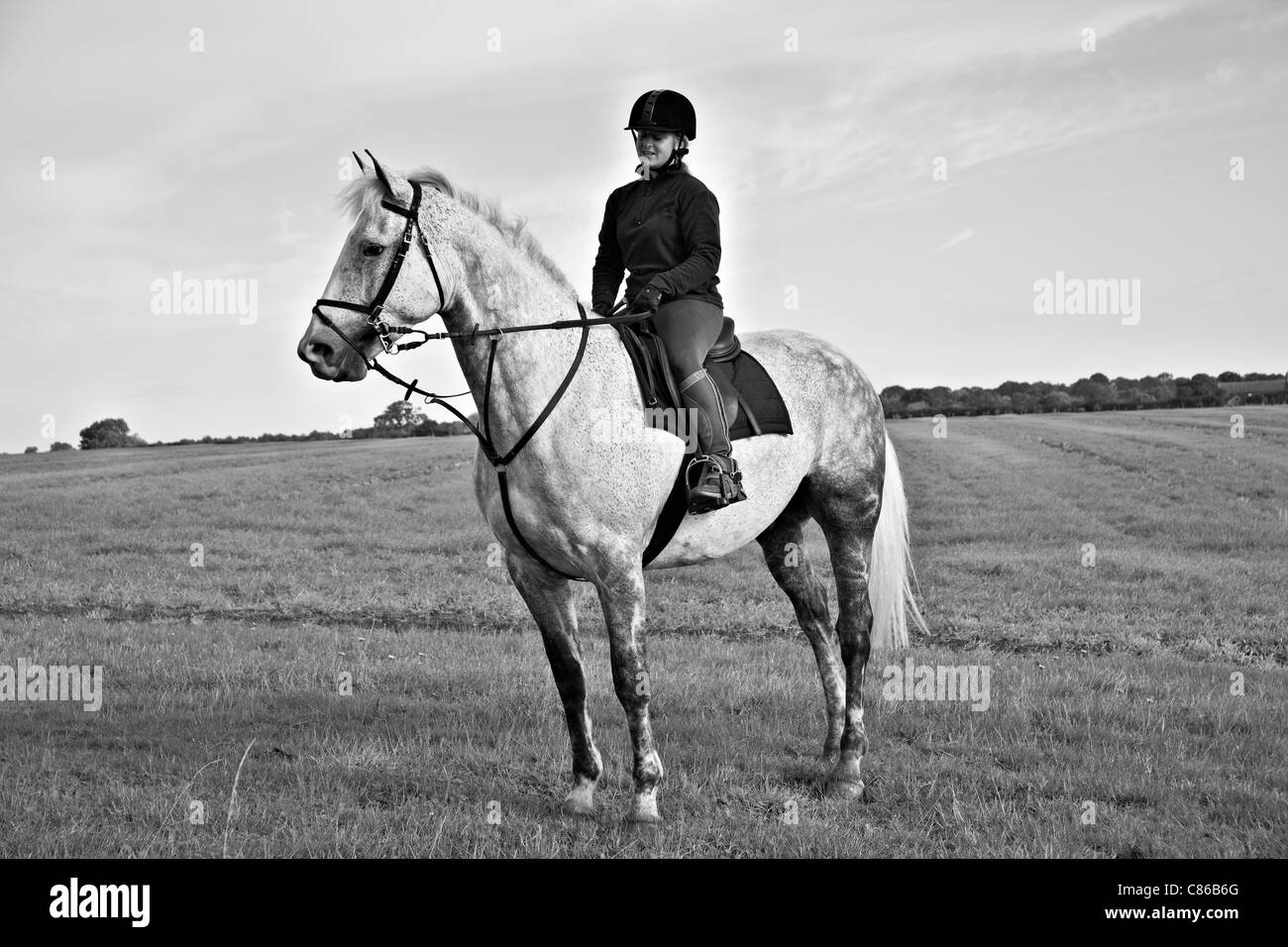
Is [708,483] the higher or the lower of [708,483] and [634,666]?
the higher

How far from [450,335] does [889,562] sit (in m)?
4.58

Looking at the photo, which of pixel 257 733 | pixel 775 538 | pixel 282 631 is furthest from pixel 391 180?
pixel 282 631

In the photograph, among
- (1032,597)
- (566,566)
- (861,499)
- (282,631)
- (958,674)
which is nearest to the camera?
(566,566)

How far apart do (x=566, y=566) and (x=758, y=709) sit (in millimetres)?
3622

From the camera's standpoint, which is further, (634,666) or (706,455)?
(706,455)

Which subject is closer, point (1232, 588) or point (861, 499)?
point (861, 499)

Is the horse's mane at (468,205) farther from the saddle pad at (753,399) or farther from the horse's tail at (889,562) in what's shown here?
the horse's tail at (889,562)

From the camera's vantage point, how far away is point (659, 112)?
259 inches

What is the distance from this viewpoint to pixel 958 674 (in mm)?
10453

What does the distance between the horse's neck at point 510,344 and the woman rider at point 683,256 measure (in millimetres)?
660

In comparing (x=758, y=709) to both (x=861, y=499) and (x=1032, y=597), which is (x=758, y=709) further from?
(x=1032, y=597)

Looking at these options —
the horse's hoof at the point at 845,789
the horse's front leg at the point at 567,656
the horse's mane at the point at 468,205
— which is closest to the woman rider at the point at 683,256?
the horse's mane at the point at 468,205

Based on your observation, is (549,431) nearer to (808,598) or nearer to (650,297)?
(650,297)

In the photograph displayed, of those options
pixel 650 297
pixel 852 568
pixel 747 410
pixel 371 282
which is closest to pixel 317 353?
pixel 371 282
